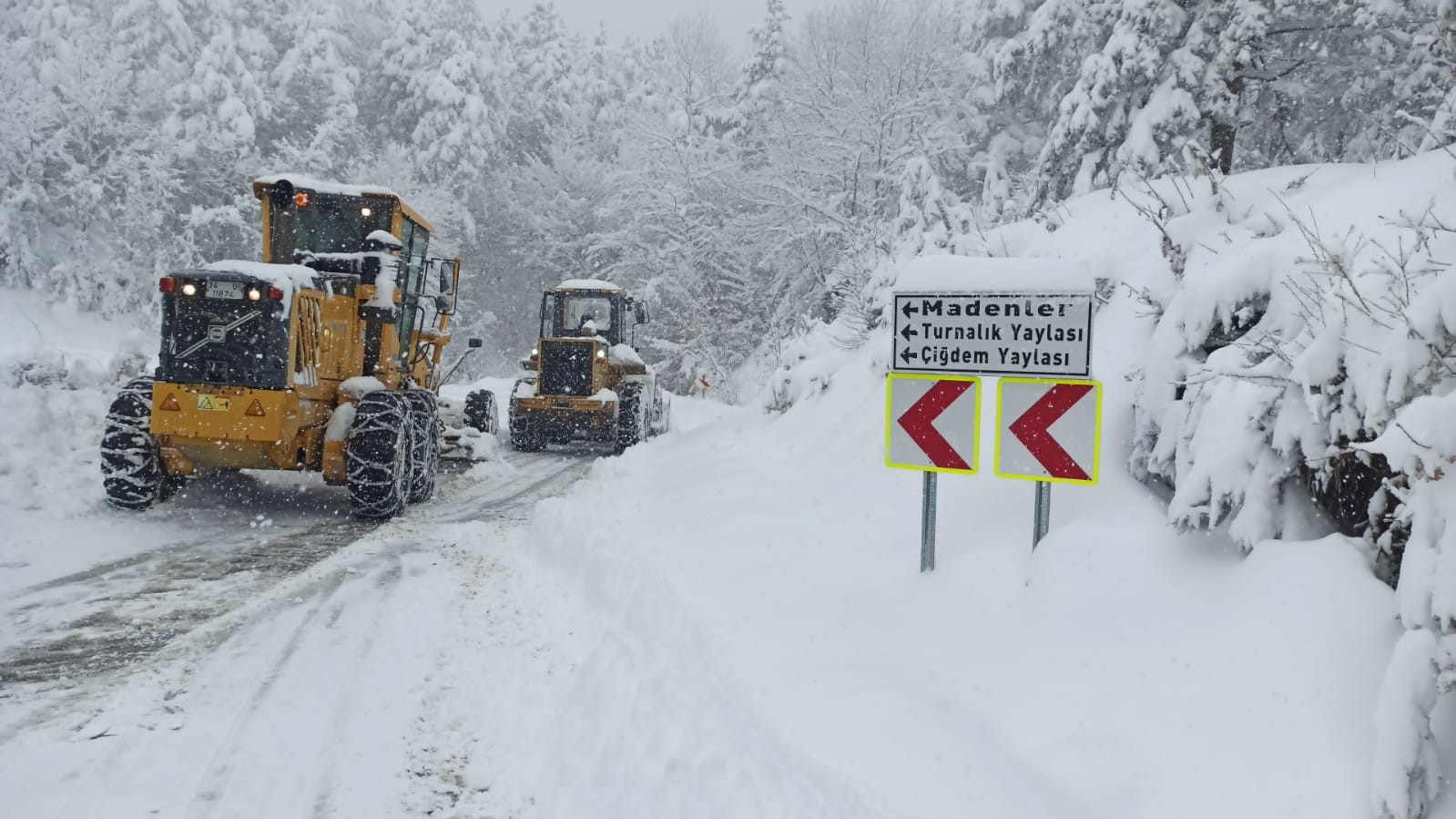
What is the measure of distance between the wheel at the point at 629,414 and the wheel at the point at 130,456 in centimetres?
875

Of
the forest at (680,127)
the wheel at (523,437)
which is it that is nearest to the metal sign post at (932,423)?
the forest at (680,127)

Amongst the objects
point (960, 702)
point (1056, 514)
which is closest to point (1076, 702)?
point (960, 702)

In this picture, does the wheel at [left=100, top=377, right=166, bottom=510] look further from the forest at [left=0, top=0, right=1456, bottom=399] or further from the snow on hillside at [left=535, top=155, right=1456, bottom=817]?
the forest at [left=0, top=0, right=1456, bottom=399]

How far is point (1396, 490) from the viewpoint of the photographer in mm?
2986

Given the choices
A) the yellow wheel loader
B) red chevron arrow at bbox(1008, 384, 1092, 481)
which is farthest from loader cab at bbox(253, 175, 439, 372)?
red chevron arrow at bbox(1008, 384, 1092, 481)

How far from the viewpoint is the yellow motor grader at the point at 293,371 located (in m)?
8.39

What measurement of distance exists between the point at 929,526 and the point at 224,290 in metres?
6.61

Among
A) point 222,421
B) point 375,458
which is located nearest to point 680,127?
point 375,458

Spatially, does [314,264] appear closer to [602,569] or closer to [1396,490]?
[602,569]

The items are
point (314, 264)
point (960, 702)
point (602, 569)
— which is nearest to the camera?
point (960, 702)

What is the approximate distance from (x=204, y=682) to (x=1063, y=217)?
29.3 ft

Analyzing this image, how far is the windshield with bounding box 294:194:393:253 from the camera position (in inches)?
420

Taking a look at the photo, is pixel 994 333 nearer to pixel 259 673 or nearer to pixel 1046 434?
pixel 1046 434

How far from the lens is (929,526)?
5.31m
